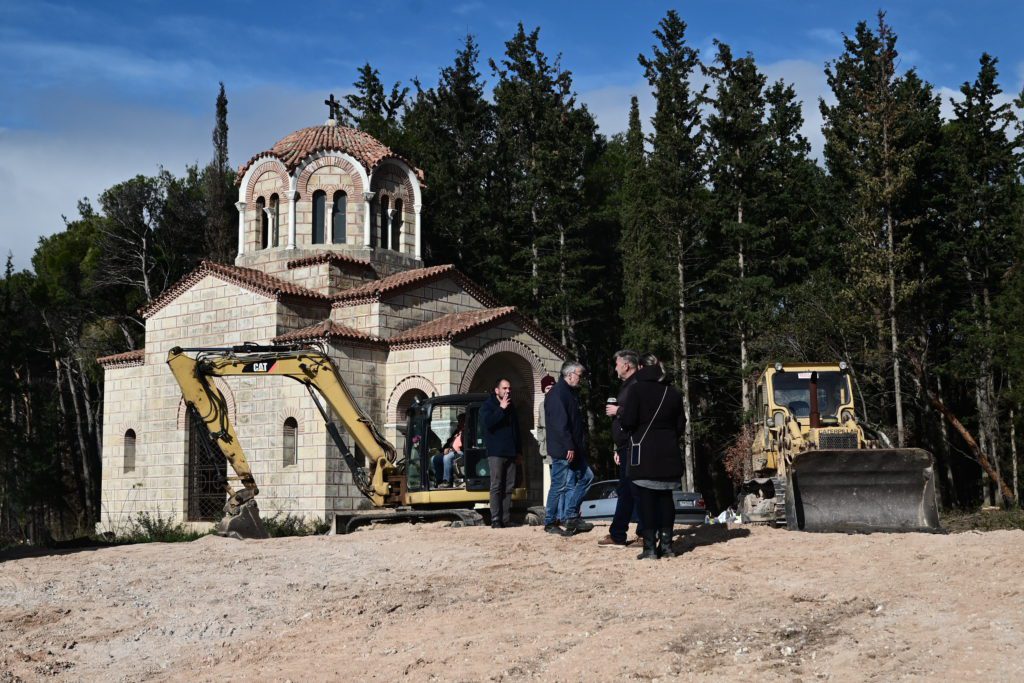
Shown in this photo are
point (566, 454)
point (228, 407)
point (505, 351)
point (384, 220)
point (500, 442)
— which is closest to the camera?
point (566, 454)

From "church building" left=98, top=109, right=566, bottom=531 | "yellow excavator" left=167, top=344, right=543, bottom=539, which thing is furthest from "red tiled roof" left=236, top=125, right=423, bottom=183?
"yellow excavator" left=167, top=344, right=543, bottom=539

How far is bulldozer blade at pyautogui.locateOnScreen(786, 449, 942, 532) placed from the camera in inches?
446

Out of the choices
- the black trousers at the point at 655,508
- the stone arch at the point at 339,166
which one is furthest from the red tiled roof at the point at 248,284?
the black trousers at the point at 655,508

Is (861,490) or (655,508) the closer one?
(655,508)

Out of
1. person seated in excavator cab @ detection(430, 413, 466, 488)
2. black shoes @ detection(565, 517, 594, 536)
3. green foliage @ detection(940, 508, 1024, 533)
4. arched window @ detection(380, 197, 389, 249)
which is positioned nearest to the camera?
black shoes @ detection(565, 517, 594, 536)

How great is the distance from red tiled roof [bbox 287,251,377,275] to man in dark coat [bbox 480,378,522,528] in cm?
1366

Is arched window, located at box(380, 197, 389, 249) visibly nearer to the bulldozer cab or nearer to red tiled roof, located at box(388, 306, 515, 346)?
red tiled roof, located at box(388, 306, 515, 346)

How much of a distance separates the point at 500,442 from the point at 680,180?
20.8 m

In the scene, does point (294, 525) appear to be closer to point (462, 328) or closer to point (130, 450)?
point (462, 328)

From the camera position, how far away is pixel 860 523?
11.3 m

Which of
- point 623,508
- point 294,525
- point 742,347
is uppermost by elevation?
point 742,347

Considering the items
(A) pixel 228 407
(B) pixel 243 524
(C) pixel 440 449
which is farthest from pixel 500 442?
(A) pixel 228 407

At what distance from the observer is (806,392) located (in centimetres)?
1465

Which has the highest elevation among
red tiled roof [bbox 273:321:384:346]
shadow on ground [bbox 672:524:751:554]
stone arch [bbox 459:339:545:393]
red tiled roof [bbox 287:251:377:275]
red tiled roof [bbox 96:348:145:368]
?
red tiled roof [bbox 287:251:377:275]
